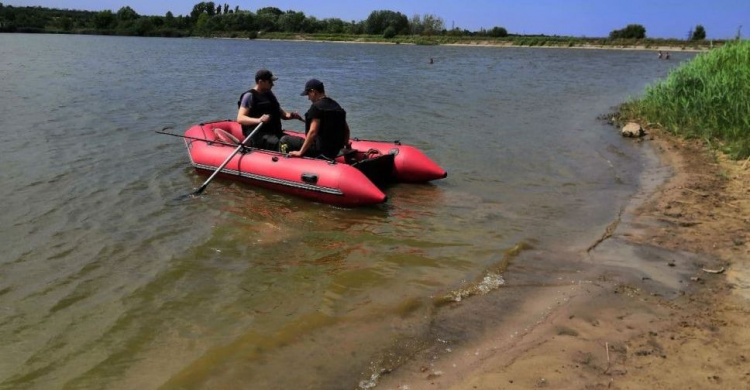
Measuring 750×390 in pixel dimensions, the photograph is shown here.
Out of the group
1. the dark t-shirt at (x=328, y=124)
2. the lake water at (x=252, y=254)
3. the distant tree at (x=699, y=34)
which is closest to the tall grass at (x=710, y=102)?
the lake water at (x=252, y=254)

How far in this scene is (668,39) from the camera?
69.6 m

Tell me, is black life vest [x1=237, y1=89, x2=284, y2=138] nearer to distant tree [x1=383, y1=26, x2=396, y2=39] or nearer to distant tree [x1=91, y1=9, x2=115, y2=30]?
distant tree [x1=383, y1=26, x2=396, y2=39]

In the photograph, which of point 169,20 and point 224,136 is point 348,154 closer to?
point 224,136

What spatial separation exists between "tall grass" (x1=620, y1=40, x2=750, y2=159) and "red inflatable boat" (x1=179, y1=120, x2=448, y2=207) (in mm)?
4841

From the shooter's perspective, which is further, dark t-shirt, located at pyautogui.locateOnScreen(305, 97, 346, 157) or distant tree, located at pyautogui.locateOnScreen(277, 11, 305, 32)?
distant tree, located at pyautogui.locateOnScreen(277, 11, 305, 32)

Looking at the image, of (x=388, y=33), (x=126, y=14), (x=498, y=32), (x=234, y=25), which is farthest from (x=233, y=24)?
(x=498, y=32)

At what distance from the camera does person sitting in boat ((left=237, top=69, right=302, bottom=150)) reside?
7.98 metres

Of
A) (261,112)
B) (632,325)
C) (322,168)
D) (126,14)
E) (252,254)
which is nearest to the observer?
(632,325)

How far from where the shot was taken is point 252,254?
18.3ft

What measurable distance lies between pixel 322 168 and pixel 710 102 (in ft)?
24.1

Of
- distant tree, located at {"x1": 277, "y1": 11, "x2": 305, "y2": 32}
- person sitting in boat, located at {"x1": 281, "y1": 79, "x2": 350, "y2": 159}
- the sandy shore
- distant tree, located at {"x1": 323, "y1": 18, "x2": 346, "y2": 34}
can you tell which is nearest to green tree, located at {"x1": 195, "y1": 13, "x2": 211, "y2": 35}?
distant tree, located at {"x1": 277, "y1": 11, "x2": 305, "y2": 32}

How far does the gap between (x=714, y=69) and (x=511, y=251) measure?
31.1 ft

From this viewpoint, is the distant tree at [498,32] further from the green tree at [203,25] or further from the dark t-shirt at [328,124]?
the dark t-shirt at [328,124]

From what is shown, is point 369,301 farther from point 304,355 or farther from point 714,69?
point 714,69
